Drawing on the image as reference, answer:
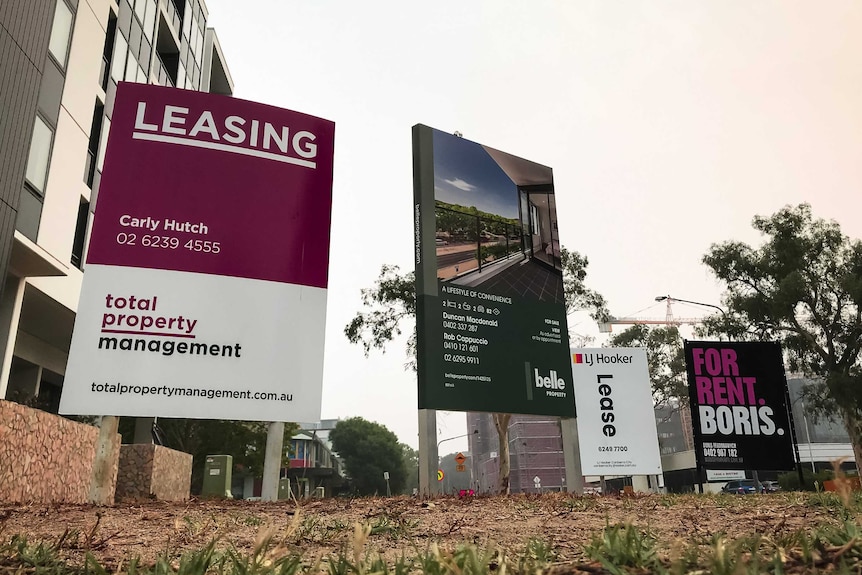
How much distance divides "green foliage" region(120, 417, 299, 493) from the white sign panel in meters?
22.7

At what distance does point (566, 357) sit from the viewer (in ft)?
41.8

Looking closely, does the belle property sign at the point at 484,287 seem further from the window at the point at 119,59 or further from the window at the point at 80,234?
the window at the point at 119,59

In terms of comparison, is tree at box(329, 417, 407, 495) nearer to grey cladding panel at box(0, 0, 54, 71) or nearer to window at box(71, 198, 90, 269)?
window at box(71, 198, 90, 269)

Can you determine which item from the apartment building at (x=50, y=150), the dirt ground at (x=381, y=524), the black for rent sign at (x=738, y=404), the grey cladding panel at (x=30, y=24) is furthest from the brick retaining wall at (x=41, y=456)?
the black for rent sign at (x=738, y=404)

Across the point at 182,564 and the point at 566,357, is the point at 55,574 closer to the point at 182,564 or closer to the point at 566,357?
the point at 182,564

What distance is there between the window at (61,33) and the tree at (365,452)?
71358mm

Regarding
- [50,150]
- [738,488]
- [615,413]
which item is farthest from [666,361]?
[50,150]

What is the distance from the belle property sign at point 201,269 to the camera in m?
7.92

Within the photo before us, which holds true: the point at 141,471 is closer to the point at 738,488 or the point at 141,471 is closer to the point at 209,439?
the point at 209,439

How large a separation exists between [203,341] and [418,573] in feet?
21.6

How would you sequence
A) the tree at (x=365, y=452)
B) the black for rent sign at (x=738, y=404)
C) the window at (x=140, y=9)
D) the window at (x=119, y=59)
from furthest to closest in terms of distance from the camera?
the tree at (x=365, y=452)
the window at (x=140, y=9)
the window at (x=119, y=59)
the black for rent sign at (x=738, y=404)

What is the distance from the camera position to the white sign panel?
19578mm

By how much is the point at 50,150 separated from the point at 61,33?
3.49m

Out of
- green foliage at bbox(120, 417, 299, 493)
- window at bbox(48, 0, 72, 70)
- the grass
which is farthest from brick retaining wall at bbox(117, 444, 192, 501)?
green foliage at bbox(120, 417, 299, 493)
